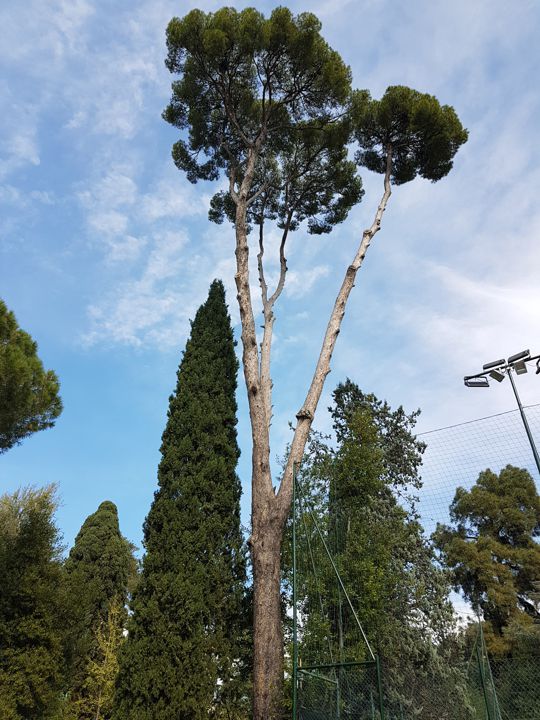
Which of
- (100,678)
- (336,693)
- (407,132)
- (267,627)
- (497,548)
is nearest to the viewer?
(336,693)

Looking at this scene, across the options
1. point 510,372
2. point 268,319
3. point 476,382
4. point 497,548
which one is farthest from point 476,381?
point 497,548

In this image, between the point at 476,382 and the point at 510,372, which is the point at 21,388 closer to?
the point at 476,382

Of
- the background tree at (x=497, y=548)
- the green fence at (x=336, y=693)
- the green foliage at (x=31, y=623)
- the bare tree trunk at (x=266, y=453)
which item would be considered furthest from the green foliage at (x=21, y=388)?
the background tree at (x=497, y=548)

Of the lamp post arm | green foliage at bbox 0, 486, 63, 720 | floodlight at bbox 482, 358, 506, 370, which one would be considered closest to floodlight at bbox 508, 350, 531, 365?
floodlight at bbox 482, 358, 506, 370

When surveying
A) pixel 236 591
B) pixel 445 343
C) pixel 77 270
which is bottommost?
pixel 236 591

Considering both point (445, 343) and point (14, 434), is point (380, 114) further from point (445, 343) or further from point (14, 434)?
point (14, 434)

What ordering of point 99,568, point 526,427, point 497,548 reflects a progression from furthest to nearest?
1. point 497,548
2. point 99,568
3. point 526,427

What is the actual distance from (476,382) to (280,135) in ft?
18.8

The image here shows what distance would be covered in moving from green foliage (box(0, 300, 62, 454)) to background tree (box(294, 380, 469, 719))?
423 cm

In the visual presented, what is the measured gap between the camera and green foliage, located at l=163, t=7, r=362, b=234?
321 inches

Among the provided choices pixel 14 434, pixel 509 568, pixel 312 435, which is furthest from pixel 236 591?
pixel 509 568

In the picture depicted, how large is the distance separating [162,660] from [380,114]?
Answer: 9.06 meters

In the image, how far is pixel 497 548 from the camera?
54.0 ft

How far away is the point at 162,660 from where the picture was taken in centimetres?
558
